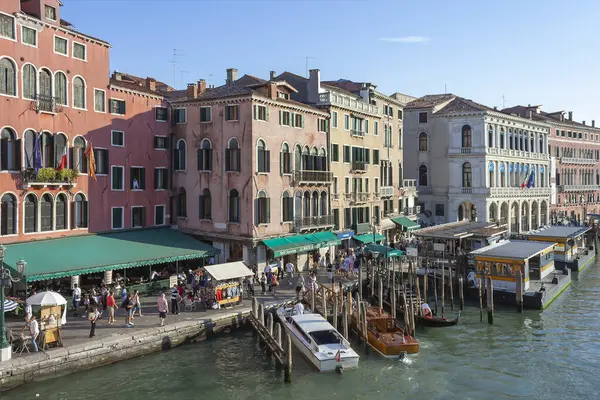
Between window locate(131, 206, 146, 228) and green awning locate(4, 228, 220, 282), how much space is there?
561 millimetres

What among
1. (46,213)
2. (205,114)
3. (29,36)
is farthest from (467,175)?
(29,36)

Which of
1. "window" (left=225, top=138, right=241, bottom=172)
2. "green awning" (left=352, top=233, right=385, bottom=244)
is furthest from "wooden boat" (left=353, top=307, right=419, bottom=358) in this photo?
"green awning" (left=352, top=233, right=385, bottom=244)

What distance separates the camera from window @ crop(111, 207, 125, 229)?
31922 millimetres

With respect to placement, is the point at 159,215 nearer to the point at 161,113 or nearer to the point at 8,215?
the point at 161,113

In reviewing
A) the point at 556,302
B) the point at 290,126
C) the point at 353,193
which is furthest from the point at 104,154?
the point at 556,302

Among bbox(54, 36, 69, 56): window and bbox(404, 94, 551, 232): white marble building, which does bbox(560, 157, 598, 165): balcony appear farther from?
bbox(54, 36, 69, 56): window

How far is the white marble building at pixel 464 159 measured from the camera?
54750 millimetres

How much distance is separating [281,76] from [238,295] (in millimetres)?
21622

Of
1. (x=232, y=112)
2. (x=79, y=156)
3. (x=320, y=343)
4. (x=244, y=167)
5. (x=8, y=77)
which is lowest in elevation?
(x=320, y=343)

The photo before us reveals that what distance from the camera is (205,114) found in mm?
34312

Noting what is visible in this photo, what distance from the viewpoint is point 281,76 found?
1729 inches

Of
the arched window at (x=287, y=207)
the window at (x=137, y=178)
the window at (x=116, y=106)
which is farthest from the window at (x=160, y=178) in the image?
the arched window at (x=287, y=207)

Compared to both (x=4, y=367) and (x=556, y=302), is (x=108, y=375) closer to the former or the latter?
Answer: (x=4, y=367)

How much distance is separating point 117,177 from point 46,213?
492cm
